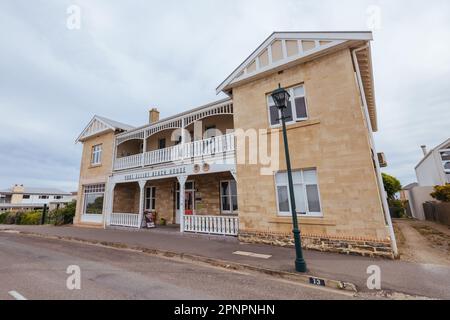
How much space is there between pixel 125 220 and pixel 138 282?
983 centimetres

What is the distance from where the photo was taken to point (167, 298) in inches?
148

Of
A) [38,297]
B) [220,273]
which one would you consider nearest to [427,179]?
[220,273]

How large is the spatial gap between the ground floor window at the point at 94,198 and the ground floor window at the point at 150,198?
3.04 meters

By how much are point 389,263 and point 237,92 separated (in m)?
8.06

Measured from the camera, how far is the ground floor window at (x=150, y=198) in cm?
1471

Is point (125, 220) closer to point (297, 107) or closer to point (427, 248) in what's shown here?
point (297, 107)

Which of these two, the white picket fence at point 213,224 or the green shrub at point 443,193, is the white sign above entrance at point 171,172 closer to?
the white picket fence at point 213,224

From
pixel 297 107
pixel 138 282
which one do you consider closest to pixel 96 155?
pixel 138 282

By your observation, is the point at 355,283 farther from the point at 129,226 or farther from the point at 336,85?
the point at 129,226

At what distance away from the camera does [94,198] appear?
1575cm

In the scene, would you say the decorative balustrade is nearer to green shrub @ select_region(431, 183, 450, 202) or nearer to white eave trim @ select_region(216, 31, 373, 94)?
white eave trim @ select_region(216, 31, 373, 94)

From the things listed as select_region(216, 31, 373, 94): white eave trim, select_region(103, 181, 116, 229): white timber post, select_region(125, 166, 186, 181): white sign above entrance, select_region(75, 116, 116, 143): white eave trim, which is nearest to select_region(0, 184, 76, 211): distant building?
select_region(75, 116, 116, 143): white eave trim

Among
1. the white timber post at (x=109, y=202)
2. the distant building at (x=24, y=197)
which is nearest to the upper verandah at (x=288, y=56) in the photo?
the white timber post at (x=109, y=202)

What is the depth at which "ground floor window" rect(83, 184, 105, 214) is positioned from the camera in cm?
1524
